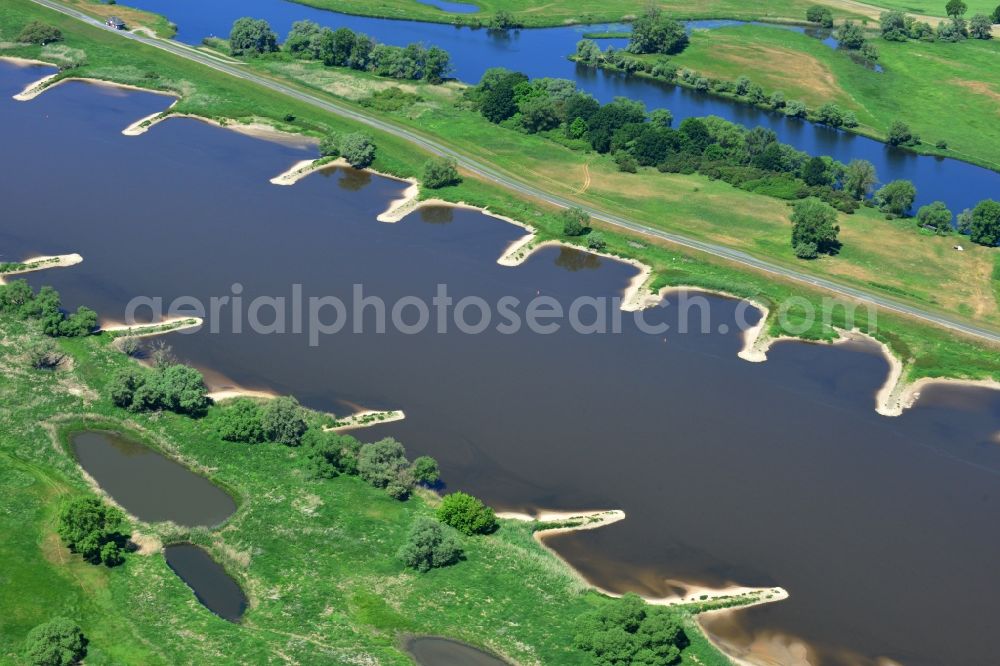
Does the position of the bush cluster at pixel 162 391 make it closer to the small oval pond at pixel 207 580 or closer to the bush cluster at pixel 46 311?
the bush cluster at pixel 46 311

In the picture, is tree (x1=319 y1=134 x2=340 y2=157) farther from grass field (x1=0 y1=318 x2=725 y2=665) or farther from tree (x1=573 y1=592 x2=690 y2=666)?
tree (x1=573 y1=592 x2=690 y2=666)

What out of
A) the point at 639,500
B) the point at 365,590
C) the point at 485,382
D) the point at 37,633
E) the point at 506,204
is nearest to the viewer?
the point at 37,633

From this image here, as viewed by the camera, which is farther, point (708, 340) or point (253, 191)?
point (253, 191)

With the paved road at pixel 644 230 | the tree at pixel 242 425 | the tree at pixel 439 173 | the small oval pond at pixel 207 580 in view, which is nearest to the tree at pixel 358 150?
the paved road at pixel 644 230

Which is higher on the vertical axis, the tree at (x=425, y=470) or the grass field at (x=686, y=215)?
the grass field at (x=686, y=215)

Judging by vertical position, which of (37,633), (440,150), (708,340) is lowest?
(37,633)

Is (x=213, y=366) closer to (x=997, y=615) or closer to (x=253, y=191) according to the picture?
(x=253, y=191)

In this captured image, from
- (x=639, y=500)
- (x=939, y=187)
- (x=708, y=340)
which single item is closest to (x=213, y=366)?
(x=639, y=500)
